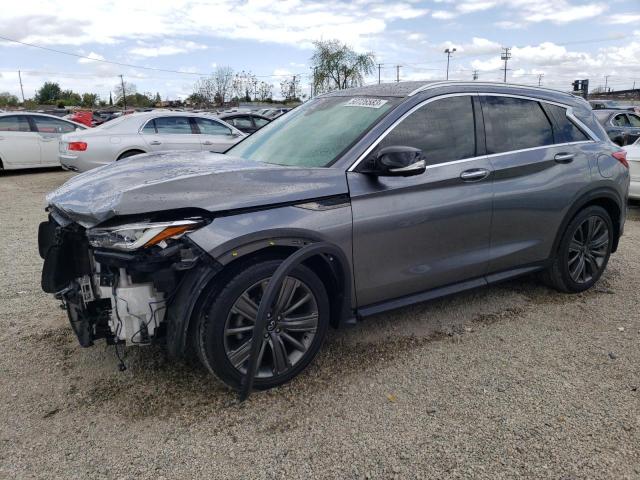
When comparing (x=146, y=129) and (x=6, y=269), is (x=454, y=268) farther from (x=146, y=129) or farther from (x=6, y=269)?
(x=146, y=129)

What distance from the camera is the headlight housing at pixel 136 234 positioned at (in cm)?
263

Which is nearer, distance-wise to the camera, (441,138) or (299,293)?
(299,293)

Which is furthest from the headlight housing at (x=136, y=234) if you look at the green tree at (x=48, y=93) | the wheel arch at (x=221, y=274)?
the green tree at (x=48, y=93)

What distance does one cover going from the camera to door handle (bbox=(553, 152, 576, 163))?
421 centimetres

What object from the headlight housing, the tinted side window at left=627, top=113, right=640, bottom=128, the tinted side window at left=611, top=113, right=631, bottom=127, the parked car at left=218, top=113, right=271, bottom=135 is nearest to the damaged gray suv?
the headlight housing

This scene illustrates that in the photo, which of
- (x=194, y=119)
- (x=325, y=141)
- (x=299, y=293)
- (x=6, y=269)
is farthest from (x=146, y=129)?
(x=299, y=293)

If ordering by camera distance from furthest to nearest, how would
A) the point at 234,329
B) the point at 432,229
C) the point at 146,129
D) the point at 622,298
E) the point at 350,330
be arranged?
the point at 146,129
the point at 622,298
the point at 350,330
the point at 432,229
the point at 234,329

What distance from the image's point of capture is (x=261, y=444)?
2643mm

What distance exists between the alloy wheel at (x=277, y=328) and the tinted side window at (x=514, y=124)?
1.89m

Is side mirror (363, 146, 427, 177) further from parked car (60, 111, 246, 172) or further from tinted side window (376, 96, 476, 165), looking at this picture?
parked car (60, 111, 246, 172)

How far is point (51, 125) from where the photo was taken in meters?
13.0

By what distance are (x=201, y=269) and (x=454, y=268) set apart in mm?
1859

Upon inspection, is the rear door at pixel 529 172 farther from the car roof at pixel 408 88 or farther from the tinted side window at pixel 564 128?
the car roof at pixel 408 88

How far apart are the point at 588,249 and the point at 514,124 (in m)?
1.40
